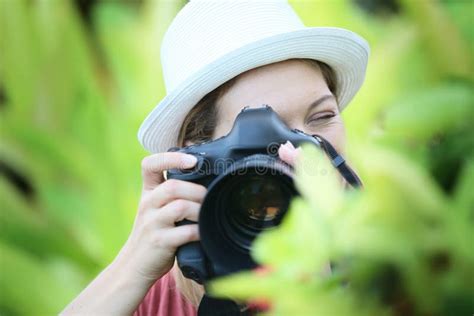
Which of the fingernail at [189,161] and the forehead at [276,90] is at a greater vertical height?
the forehead at [276,90]

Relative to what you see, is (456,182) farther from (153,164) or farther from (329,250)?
(153,164)

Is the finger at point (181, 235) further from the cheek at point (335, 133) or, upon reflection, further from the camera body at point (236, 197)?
the cheek at point (335, 133)

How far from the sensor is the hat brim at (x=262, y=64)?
86 cm

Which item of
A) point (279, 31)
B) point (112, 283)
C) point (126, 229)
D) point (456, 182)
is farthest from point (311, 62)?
point (456, 182)

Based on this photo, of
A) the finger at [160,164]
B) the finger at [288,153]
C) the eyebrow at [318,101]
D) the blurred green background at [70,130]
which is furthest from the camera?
the blurred green background at [70,130]

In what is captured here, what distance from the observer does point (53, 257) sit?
4.01 feet

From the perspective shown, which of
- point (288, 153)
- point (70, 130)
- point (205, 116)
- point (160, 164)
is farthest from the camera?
point (70, 130)

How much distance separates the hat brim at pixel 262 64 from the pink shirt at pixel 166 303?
0.67 feet

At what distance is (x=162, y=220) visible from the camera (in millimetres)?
758

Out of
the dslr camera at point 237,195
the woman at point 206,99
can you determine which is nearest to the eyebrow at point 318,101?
the woman at point 206,99

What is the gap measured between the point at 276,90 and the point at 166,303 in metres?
0.34

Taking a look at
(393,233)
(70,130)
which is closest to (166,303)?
(70,130)

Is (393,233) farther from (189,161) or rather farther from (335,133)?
(335,133)

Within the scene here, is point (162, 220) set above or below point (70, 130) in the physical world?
below
